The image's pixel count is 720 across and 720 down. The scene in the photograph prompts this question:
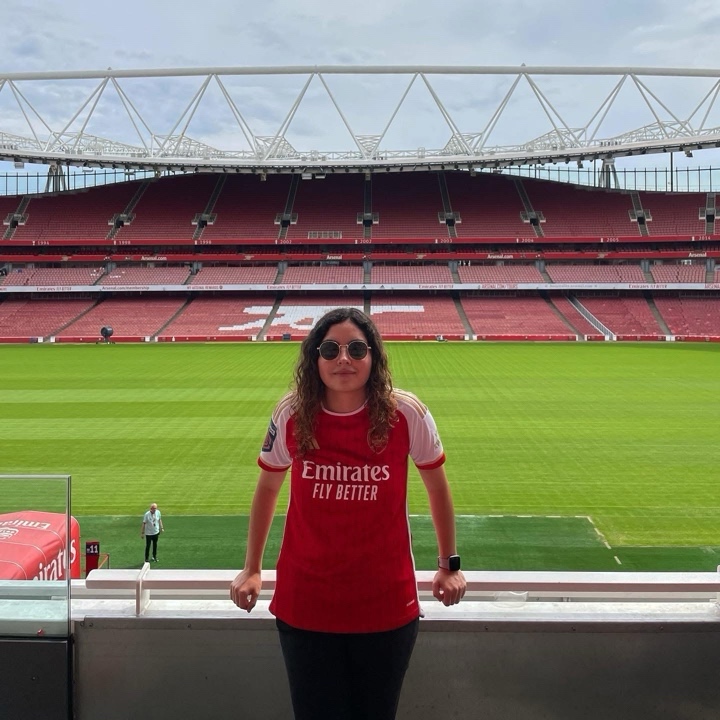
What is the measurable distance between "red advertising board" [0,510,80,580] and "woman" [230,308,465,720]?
1210 mm

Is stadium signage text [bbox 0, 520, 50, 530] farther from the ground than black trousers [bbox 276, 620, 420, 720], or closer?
farther from the ground

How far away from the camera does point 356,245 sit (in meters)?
65.1

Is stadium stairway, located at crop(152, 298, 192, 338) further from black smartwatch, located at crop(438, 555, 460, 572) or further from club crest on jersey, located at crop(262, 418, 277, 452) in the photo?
black smartwatch, located at crop(438, 555, 460, 572)

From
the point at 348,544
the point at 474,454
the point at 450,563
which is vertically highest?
the point at 348,544

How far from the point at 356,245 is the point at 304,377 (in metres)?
63.7

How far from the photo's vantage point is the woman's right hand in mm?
2547

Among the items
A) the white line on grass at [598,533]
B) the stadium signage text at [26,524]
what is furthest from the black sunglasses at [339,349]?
the white line on grass at [598,533]

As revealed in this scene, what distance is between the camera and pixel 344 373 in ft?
8.03

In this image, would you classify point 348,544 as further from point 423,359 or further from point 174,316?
point 174,316

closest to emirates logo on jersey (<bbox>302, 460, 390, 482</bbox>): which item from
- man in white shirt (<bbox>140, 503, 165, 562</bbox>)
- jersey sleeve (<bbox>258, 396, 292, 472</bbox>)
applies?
jersey sleeve (<bbox>258, 396, 292, 472</bbox>)

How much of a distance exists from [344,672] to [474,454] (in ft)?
41.6

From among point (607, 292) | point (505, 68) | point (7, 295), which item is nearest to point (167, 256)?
point (7, 295)

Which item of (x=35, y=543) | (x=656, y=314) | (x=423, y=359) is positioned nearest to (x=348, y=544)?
(x=35, y=543)

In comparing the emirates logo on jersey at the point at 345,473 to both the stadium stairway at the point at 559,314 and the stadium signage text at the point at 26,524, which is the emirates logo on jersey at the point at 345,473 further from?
the stadium stairway at the point at 559,314
